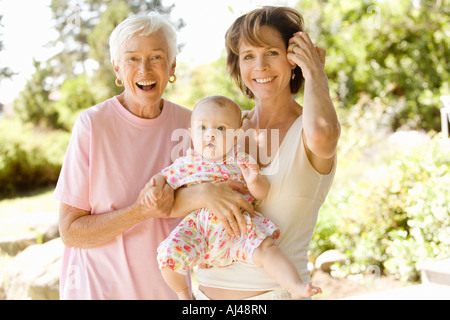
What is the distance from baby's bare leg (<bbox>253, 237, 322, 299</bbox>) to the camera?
1.63 metres

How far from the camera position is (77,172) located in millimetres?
1975

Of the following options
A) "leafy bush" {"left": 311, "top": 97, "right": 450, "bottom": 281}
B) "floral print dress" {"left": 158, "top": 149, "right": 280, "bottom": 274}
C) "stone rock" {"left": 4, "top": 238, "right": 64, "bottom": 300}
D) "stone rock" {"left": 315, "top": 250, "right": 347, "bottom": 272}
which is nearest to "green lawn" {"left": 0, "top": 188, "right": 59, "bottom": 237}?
"stone rock" {"left": 4, "top": 238, "right": 64, "bottom": 300}

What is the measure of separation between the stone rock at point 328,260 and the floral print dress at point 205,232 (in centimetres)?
381

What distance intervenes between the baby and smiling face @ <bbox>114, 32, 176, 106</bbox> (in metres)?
0.23

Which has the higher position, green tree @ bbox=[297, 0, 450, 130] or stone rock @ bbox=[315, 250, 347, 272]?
green tree @ bbox=[297, 0, 450, 130]

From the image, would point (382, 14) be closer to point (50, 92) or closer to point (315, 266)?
point (315, 266)

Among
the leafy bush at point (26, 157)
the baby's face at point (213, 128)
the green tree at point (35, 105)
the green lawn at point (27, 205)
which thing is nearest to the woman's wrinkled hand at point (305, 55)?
the baby's face at point (213, 128)

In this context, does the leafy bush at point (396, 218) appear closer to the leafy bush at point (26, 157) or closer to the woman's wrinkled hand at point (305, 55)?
the woman's wrinkled hand at point (305, 55)

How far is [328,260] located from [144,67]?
161 inches

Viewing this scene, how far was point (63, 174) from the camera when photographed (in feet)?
6.53

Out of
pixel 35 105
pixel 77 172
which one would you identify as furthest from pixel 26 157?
pixel 77 172

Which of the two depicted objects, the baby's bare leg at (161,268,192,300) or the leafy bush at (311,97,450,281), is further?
the leafy bush at (311,97,450,281)

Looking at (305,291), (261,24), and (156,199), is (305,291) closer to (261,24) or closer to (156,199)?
(156,199)

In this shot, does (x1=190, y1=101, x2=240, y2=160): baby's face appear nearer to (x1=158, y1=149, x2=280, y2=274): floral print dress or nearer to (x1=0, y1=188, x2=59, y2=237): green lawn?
(x1=158, y1=149, x2=280, y2=274): floral print dress
